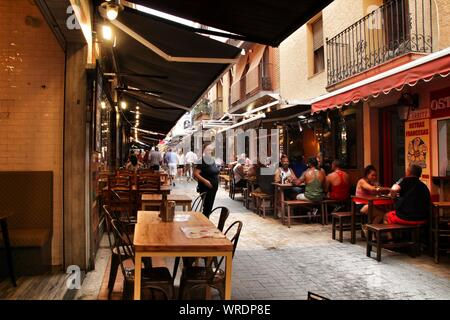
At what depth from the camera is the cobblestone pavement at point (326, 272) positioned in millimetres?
5078

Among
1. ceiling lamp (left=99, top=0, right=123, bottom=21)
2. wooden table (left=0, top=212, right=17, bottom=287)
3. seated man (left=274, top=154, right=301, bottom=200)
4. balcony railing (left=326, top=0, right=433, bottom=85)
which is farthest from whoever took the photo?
seated man (left=274, top=154, right=301, bottom=200)

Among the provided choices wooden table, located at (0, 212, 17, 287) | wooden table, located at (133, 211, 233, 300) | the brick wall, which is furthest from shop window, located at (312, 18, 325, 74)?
wooden table, located at (133, 211, 233, 300)

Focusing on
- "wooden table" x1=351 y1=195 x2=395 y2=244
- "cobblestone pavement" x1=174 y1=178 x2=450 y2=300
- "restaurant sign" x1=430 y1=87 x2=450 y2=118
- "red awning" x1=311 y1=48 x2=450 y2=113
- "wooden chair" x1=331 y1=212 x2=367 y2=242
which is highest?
"red awning" x1=311 y1=48 x2=450 y2=113

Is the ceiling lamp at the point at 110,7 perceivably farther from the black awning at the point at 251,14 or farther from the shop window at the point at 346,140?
the shop window at the point at 346,140

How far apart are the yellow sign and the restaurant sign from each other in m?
0.26

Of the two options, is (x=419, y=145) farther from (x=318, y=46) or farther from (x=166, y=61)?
(x=318, y=46)

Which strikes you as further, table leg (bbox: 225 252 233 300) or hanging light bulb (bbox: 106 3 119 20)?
hanging light bulb (bbox: 106 3 119 20)

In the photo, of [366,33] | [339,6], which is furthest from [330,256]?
[339,6]

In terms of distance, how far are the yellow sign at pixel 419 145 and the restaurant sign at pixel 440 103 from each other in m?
0.26

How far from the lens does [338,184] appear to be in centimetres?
956

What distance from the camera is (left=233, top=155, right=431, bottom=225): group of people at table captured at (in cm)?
672

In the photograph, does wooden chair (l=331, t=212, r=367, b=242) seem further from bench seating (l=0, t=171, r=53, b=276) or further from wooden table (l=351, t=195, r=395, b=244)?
bench seating (l=0, t=171, r=53, b=276)

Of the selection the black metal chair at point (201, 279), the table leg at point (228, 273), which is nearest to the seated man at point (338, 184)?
the black metal chair at point (201, 279)

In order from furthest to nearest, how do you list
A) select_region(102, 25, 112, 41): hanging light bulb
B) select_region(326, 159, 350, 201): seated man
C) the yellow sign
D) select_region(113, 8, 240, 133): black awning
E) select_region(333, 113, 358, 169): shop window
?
select_region(333, 113, 358, 169): shop window < select_region(326, 159, 350, 201): seated man < the yellow sign < select_region(113, 8, 240, 133): black awning < select_region(102, 25, 112, 41): hanging light bulb
